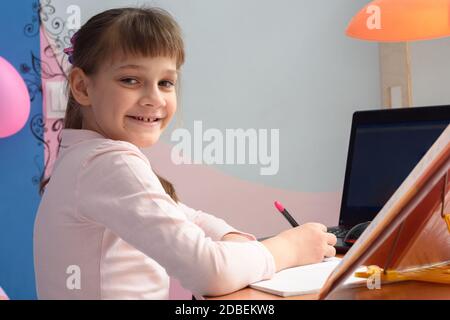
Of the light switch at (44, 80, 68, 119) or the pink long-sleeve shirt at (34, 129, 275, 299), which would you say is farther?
the light switch at (44, 80, 68, 119)

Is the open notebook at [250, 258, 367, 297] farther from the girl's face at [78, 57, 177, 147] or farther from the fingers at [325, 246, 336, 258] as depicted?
the girl's face at [78, 57, 177, 147]

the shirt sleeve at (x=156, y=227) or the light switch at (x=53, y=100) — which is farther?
the light switch at (x=53, y=100)

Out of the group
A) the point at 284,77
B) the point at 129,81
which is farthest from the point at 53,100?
the point at 129,81

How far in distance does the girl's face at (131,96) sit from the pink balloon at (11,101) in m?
1.13

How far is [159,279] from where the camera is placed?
0.94 metres

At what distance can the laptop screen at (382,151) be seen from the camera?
1.29 meters

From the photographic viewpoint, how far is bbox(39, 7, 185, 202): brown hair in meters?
0.97

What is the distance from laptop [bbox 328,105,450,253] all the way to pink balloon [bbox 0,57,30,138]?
1.23 metres

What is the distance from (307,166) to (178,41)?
1833mm

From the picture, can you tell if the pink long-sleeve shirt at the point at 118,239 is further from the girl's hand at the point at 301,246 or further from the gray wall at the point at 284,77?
the gray wall at the point at 284,77

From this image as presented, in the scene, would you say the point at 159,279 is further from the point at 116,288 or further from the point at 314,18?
the point at 314,18

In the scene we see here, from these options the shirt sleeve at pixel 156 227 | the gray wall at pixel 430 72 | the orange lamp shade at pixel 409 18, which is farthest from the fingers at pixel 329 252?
the gray wall at pixel 430 72

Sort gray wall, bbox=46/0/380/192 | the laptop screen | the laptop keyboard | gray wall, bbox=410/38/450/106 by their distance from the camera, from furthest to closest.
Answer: gray wall, bbox=410/38/450/106 → gray wall, bbox=46/0/380/192 → the laptop screen → the laptop keyboard

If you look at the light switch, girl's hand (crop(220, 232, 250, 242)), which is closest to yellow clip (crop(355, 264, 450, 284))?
girl's hand (crop(220, 232, 250, 242))
